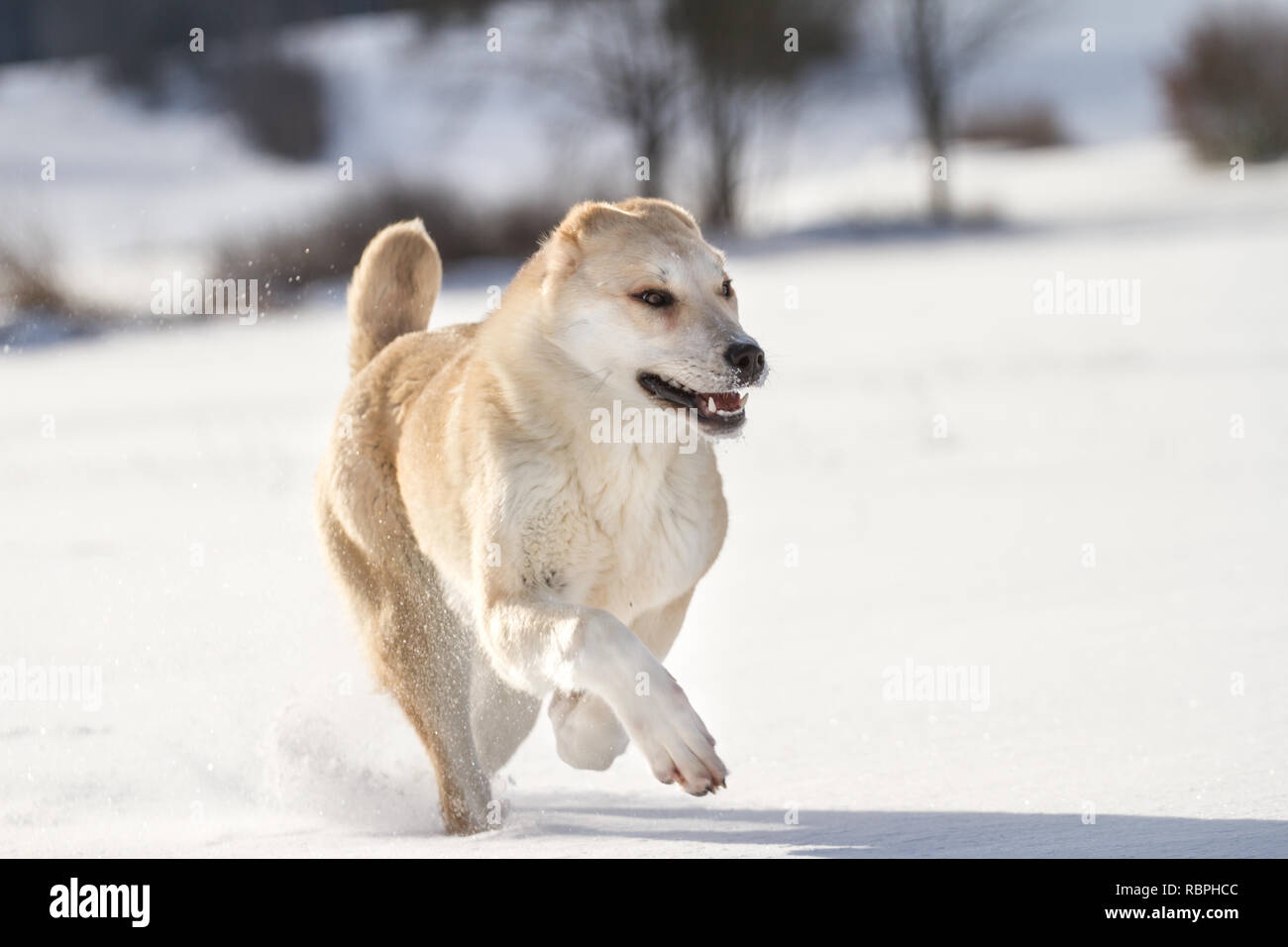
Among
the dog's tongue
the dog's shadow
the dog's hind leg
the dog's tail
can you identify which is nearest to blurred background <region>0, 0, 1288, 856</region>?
the dog's shadow

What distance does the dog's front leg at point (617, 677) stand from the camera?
344 centimetres

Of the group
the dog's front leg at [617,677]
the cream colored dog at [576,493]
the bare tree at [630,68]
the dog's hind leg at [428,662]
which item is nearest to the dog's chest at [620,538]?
the cream colored dog at [576,493]

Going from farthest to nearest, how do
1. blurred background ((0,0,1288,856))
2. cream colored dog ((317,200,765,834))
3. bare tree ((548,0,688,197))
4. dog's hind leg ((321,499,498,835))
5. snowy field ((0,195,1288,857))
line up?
bare tree ((548,0,688,197)), blurred background ((0,0,1288,856)), dog's hind leg ((321,499,498,835)), snowy field ((0,195,1288,857)), cream colored dog ((317,200,765,834))

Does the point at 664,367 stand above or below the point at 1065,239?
below

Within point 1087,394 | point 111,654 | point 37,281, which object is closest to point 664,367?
point 111,654

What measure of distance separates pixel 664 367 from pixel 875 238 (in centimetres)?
1910

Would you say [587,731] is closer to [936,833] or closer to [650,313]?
[936,833]

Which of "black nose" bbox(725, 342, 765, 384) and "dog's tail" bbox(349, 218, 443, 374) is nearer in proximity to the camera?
"black nose" bbox(725, 342, 765, 384)

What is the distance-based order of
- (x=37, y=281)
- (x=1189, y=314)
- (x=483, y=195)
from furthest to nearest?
(x=483, y=195)
(x=37, y=281)
(x=1189, y=314)

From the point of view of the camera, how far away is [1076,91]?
3278cm

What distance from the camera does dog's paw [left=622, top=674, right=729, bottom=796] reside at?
343 cm

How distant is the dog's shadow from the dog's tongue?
3.39 ft

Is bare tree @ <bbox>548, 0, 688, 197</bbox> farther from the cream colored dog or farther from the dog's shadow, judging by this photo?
the dog's shadow

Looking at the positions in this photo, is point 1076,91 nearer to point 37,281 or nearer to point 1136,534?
point 37,281
